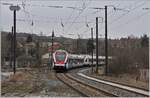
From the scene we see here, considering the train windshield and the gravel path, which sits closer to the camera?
the gravel path

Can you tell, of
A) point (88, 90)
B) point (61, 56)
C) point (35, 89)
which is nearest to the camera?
point (88, 90)

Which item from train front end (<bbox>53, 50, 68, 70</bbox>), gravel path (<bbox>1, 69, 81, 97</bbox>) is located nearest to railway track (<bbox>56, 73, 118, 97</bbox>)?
gravel path (<bbox>1, 69, 81, 97</bbox>)

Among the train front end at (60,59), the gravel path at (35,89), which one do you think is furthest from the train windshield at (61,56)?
the gravel path at (35,89)

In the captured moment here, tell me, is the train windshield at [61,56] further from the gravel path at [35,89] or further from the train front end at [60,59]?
the gravel path at [35,89]

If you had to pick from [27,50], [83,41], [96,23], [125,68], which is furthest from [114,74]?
[27,50]

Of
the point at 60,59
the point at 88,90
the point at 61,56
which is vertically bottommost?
the point at 88,90

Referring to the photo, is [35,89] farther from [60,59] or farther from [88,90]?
[60,59]

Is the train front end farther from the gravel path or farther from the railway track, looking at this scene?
the railway track

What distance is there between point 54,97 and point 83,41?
3643 inches

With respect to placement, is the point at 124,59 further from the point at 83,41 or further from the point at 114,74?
the point at 83,41

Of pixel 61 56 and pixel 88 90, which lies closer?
pixel 88 90

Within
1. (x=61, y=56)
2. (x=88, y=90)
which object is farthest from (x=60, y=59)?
(x=88, y=90)

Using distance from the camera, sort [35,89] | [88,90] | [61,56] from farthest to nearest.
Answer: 1. [61,56]
2. [35,89]
3. [88,90]

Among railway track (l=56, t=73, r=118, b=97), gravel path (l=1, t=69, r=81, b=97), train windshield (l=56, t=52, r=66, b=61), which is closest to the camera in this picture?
railway track (l=56, t=73, r=118, b=97)
